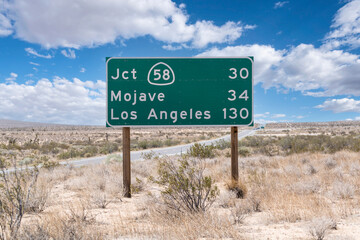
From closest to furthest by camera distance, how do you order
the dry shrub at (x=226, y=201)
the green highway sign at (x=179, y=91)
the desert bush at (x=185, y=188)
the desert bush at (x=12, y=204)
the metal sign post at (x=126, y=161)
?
the desert bush at (x=12, y=204), the desert bush at (x=185, y=188), the dry shrub at (x=226, y=201), the green highway sign at (x=179, y=91), the metal sign post at (x=126, y=161)

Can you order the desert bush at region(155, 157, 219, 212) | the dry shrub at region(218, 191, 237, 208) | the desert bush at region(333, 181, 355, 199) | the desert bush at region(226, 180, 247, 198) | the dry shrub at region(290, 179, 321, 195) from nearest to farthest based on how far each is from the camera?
the desert bush at region(155, 157, 219, 212), the dry shrub at region(218, 191, 237, 208), the desert bush at region(333, 181, 355, 199), the desert bush at region(226, 180, 247, 198), the dry shrub at region(290, 179, 321, 195)

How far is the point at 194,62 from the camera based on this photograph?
8.01 m

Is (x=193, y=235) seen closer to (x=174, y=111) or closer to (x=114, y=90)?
(x=174, y=111)

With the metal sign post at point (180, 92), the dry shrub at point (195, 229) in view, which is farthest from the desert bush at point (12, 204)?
the metal sign post at point (180, 92)

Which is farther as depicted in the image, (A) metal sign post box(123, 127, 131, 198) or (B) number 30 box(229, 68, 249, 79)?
(A) metal sign post box(123, 127, 131, 198)

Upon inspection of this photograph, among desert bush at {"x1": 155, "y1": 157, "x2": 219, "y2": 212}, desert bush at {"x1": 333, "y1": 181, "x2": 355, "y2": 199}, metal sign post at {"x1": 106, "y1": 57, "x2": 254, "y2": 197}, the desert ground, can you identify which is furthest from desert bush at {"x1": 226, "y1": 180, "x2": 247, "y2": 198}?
desert bush at {"x1": 333, "y1": 181, "x2": 355, "y2": 199}

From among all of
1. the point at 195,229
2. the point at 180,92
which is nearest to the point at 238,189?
the point at 180,92

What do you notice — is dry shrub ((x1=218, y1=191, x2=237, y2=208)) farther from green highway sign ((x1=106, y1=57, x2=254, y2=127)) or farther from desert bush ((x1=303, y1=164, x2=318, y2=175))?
desert bush ((x1=303, y1=164, x2=318, y2=175))

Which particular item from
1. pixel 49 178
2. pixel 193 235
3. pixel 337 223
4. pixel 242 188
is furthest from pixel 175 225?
pixel 49 178

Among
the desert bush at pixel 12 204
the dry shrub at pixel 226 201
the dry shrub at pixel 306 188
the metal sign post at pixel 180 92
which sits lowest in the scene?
the dry shrub at pixel 226 201

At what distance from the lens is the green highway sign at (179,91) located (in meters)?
7.80

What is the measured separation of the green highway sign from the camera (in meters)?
7.80

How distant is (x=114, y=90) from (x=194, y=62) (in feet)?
8.40

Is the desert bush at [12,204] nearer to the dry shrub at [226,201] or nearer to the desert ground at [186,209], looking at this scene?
the desert ground at [186,209]
